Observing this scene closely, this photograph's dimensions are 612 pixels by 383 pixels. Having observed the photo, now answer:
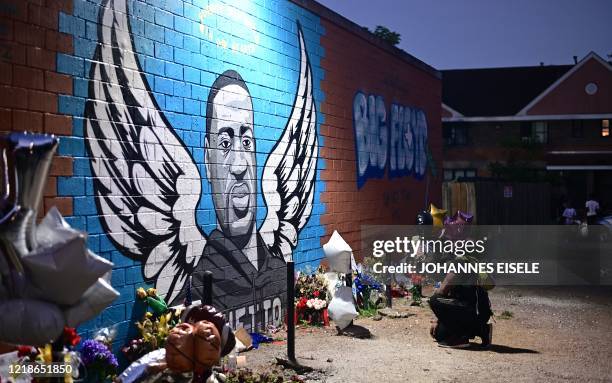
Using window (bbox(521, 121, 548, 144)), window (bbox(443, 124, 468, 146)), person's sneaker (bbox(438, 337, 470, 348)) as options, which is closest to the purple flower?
person's sneaker (bbox(438, 337, 470, 348))

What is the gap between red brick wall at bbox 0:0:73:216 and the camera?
16.9 ft

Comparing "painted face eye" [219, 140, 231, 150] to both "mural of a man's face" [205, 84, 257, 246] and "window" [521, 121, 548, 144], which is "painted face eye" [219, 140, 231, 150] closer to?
"mural of a man's face" [205, 84, 257, 246]

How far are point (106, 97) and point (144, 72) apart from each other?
2.27 feet

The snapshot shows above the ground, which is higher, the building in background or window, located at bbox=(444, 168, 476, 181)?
the building in background

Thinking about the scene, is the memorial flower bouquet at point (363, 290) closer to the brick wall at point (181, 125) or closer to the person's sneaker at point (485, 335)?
the brick wall at point (181, 125)

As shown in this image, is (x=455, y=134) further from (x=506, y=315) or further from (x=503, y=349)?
(x=503, y=349)

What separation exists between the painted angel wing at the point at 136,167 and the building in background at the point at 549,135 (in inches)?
1212

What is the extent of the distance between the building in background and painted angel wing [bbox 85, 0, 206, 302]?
3079 centimetres

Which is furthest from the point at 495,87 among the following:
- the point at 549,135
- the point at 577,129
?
the point at 577,129

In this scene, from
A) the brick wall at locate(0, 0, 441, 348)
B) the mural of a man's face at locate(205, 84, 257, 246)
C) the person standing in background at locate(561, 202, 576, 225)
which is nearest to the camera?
the brick wall at locate(0, 0, 441, 348)

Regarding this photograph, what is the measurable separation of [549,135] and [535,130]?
2.84 feet

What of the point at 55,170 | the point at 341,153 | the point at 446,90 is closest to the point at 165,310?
the point at 55,170

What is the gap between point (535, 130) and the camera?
129ft

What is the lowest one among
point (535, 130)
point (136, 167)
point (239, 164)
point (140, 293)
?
point (140, 293)
